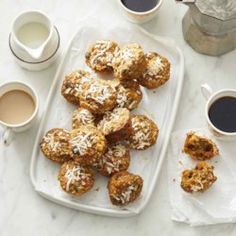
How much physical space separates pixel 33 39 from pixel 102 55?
168 millimetres

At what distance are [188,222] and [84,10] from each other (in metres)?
0.57

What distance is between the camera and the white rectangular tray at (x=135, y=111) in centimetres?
161

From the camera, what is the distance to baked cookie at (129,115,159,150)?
1594mm

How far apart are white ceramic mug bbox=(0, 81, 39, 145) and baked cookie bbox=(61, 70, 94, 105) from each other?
7 centimetres

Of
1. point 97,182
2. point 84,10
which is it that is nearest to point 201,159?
point 97,182

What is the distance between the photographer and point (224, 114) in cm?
161

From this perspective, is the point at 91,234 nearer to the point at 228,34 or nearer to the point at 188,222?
the point at 188,222

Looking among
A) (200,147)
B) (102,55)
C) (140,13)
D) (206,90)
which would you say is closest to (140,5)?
(140,13)

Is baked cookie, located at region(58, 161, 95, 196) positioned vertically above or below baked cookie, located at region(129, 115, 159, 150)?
below

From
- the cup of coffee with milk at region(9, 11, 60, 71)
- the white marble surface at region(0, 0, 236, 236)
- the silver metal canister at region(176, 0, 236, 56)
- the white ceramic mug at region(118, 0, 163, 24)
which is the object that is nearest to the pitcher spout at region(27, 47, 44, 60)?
the cup of coffee with milk at region(9, 11, 60, 71)

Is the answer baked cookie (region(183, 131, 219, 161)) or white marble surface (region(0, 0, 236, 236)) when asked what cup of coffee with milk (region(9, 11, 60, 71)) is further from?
baked cookie (region(183, 131, 219, 161))

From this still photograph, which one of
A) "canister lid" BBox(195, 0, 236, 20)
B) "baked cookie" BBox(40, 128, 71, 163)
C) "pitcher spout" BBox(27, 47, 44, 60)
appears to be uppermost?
"canister lid" BBox(195, 0, 236, 20)

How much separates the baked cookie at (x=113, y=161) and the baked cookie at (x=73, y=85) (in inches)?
5.7

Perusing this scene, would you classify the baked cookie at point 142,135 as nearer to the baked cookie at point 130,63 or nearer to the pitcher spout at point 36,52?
the baked cookie at point 130,63
